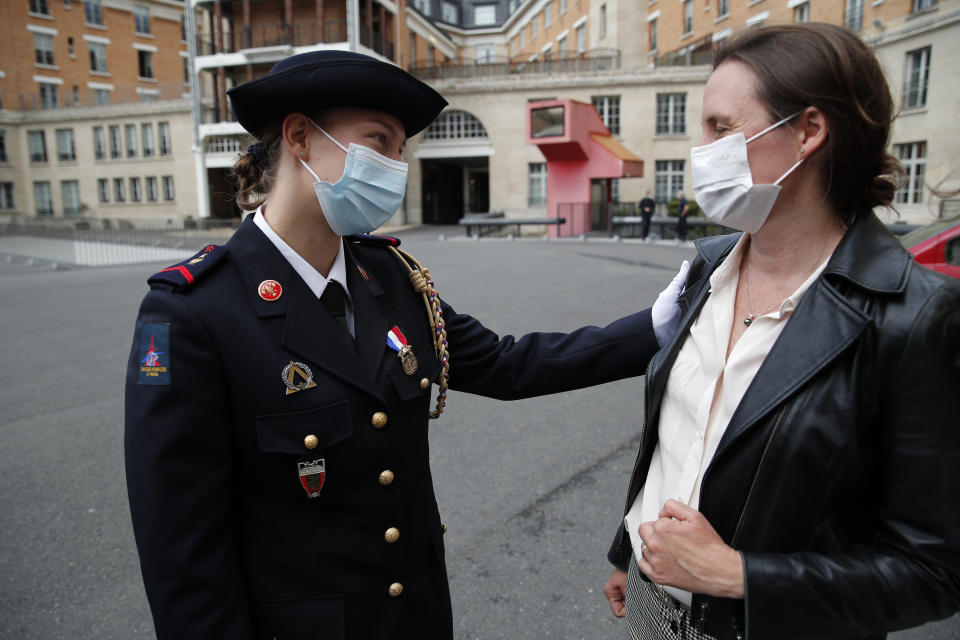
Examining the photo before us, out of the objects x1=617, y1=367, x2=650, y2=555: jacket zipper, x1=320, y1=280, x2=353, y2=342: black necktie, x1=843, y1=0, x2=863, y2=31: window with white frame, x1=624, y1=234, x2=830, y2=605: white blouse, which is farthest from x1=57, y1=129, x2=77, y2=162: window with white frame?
x1=624, y1=234, x2=830, y2=605: white blouse

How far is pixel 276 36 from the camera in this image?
36.4 m

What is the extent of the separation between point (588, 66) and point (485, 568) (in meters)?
37.0

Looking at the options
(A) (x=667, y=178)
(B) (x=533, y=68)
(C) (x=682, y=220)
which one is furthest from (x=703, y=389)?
(B) (x=533, y=68)

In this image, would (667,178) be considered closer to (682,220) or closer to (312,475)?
(682,220)

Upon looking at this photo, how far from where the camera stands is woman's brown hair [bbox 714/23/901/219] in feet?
4.61

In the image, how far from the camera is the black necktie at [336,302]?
175cm

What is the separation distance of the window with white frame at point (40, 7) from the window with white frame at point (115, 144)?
11770 mm

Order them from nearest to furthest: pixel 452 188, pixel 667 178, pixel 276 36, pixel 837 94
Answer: pixel 837 94 < pixel 667 178 < pixel 276 36 < pixel 452 188

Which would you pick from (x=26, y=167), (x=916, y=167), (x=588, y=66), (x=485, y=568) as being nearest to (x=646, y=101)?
(x=588, y=66)

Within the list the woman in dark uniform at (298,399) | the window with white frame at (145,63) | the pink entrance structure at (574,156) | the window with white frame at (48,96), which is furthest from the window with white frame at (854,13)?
the window with white frame at (48,96)

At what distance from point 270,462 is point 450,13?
63310 millimetres

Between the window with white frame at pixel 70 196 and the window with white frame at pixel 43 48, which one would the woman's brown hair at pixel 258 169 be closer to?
the window with white frame at pixel 70 196

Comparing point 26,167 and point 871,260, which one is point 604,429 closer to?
point 871,260

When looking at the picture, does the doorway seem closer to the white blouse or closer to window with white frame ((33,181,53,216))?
window with white frame ((33,181,53,216))
